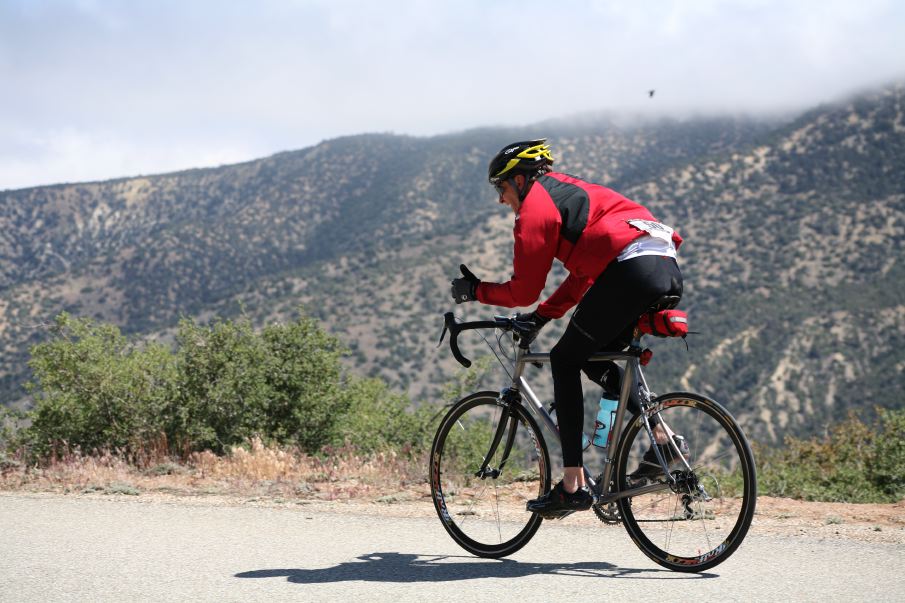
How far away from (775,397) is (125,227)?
507 ft

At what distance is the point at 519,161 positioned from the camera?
179 inches

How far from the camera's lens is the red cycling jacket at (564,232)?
4270 millimetres

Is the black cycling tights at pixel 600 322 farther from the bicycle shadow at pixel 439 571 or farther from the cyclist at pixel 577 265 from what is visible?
the bicycle shadow at pixel 439 571

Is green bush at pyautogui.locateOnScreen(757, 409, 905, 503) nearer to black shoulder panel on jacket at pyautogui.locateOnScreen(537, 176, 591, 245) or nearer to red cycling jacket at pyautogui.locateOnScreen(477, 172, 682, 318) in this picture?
red cycling jacket at pyautogui.locateOnScreen(477, 172, 682, 318)

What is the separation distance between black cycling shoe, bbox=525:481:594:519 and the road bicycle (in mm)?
95

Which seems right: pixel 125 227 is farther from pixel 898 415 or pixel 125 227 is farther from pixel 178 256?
pixel 898 415

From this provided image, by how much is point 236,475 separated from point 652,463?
4.48 m

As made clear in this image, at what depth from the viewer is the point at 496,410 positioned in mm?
5215

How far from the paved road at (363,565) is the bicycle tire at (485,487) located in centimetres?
12

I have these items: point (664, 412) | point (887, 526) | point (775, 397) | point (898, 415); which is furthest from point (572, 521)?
point (775, 397)

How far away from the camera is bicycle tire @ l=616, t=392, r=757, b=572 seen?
171 inches

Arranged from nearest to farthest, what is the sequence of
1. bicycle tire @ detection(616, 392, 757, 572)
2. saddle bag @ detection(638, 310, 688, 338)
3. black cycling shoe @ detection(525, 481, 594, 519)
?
saddle bag @ detection(638, 310, 688, 338) < bicycle tire @ detection(616, 392, 757, 572) < black cycling shoe @ detection(525, 481, 594, 519)

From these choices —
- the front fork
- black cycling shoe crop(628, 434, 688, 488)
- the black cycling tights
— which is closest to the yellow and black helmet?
the black cycling tights

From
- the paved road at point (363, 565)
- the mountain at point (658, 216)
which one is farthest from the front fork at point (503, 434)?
the mountain at point (658, 216)
